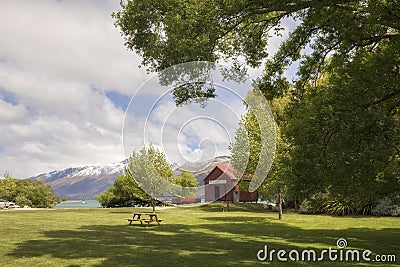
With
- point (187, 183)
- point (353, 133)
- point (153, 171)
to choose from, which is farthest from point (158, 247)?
point (353, 133)

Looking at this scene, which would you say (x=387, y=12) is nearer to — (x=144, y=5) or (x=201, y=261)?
(x=144, y=5)

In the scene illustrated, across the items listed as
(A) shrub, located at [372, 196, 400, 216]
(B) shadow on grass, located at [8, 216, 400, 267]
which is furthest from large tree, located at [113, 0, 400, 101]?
(A) shrub, located at [372, 196, 400, 216]

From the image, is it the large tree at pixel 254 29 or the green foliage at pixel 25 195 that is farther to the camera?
the green foliage at pixel 25 195

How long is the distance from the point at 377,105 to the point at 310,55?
138 inches

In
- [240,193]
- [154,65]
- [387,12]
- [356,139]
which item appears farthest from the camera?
[240,193]

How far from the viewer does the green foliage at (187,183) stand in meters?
14.5

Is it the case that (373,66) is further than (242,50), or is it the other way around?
(242,50)

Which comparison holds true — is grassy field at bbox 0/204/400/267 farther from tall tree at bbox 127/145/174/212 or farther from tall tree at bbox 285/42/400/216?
A: tall tree at bbox 285/42/400/216

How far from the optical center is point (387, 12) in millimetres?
10602

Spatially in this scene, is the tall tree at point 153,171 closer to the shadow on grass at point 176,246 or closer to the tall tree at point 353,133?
the shadow on grass at point 176,246

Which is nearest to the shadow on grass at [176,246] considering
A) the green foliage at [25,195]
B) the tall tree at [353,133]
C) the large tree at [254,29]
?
the tall tree at [353,133]

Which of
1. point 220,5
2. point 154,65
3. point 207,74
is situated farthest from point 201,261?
point 220,5

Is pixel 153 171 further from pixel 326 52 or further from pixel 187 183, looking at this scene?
pixel 326 52

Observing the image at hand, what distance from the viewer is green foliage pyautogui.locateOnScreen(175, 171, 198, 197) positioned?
14.5 metres
